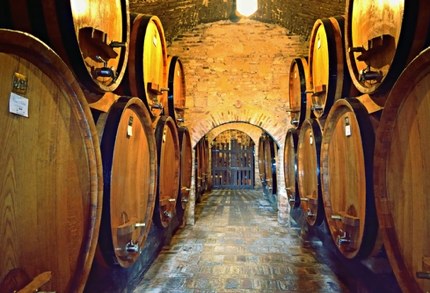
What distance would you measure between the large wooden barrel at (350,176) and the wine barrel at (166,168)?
138cm

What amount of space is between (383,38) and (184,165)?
315cm

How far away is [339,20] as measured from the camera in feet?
9.52

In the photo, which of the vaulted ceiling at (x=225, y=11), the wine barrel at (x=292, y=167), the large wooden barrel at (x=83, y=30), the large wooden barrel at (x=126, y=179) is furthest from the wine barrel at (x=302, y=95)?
the large wooden barrel at (x=83, y=30)

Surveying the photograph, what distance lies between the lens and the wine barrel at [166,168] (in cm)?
306

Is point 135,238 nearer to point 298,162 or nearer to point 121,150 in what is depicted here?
point 121,150

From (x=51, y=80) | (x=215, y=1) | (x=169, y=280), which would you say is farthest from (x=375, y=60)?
(x=215, y=1)

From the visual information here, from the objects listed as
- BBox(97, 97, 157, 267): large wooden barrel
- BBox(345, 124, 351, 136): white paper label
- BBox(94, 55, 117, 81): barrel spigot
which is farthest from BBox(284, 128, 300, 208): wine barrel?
BBox(94, 55, 117, 81): barrel spigot

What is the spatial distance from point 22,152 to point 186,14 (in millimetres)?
5198

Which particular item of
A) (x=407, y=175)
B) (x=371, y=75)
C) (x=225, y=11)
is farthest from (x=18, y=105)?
(x=225, y=11)

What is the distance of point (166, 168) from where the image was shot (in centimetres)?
348

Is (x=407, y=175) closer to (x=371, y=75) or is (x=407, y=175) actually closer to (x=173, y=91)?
(x=371, y=75)

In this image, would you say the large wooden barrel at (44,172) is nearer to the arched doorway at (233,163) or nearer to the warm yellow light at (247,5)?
the warm yellow light at (247,5)

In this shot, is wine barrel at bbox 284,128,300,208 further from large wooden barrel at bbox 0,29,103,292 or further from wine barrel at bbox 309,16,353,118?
large wooden barrel at bbox 0,29,103,292

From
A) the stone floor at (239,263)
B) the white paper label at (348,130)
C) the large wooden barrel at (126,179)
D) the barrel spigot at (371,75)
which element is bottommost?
the stone floor at (239,263)
